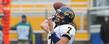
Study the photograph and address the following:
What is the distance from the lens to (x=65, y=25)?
691cm

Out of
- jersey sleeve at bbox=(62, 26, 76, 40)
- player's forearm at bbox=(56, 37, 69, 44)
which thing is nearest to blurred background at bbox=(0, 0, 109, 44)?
jersey sleeve at bbox=(62, 26, 76, 40)

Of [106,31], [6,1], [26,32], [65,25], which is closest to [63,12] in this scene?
[65,25]

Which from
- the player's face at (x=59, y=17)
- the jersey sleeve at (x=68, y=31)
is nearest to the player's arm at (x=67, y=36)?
the jersey sleeve at (x=68, y=31)

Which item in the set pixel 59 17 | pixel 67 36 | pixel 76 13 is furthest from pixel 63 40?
pixel 76 13

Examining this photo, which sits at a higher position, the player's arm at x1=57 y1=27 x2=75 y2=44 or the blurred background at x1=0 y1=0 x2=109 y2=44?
the player's arm at x1=57 y1=27 x2=75 y2=44

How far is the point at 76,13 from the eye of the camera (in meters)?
18.9

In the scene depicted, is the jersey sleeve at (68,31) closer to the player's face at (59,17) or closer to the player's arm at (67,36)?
the player's arm at (67,36)

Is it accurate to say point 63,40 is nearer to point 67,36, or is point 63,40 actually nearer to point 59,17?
point 67,36

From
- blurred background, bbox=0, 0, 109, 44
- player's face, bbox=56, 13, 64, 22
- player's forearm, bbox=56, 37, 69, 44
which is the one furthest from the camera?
blurred background, bbox=0, 0, 109, 44

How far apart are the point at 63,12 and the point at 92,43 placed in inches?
420

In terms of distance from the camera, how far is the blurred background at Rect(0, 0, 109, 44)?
18594 mm

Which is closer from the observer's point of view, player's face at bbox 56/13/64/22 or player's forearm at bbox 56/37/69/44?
player's forearm at bbox 56/37/69/44

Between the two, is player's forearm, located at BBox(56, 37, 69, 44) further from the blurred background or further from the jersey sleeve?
the blurred background

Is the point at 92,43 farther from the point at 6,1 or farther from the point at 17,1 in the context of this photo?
the point at 6,1
